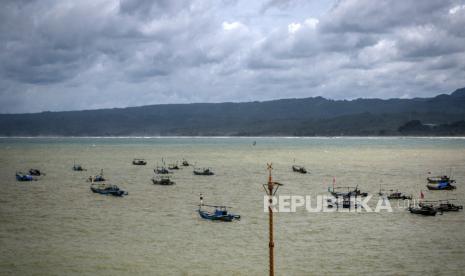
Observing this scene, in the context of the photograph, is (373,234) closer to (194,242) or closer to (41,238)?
(194,242)

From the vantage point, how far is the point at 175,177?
11456 cm

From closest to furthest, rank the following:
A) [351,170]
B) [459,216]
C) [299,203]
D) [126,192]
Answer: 1. [459,216]
2. [299,203]
3. [126,192]
4. [351,170]

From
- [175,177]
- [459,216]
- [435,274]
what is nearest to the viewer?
[435,274]

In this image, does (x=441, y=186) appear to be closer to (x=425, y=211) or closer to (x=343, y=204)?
(x=425, y=211)

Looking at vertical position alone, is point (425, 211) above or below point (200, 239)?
above

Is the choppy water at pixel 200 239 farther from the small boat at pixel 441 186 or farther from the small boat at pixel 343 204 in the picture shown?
the small boat at pixel 441 186

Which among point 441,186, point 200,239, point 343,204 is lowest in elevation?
point 200,239

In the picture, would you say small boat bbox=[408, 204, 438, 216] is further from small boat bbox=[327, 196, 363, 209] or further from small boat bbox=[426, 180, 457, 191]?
small boat bbox=[426, 180, 457, 191]

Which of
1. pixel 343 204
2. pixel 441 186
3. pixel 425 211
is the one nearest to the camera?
pixel 425 211

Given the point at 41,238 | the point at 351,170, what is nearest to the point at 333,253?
the point at 41,238

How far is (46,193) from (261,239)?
49.5 m

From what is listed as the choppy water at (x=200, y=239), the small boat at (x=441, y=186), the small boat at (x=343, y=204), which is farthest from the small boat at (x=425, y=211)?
the small boat at (x=441, y=186)

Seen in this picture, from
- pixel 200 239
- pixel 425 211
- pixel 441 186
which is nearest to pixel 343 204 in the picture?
pixel 425 211

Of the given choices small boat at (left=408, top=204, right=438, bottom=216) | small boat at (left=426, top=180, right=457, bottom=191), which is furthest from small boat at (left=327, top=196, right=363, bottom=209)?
small boat at (left=426, top=180, right=457, bottom=191)
